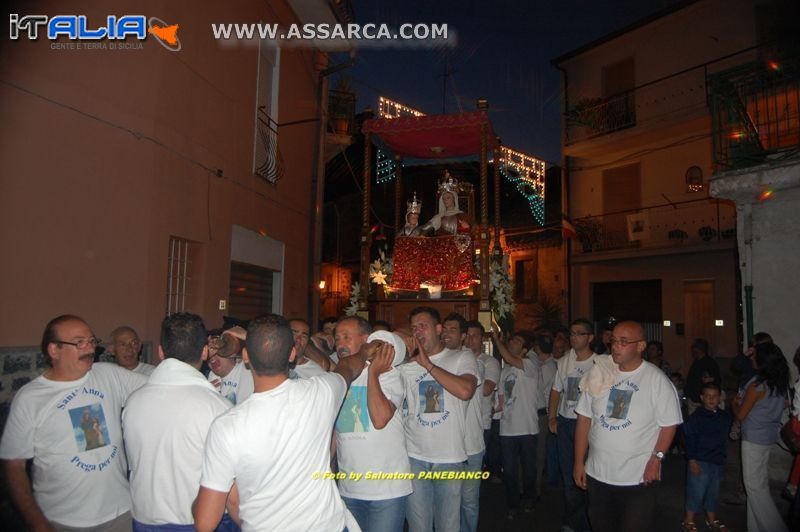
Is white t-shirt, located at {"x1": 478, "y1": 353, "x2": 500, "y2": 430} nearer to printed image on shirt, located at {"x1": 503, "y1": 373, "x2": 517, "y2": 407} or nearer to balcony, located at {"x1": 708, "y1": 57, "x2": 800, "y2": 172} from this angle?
printed image on shirt, located at {"x1": 503, "y1": 373, "x2": 517, "y2": 407}

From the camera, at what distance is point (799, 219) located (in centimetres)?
707

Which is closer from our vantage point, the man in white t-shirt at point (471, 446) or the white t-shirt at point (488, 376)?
the man in white t-shirt at point (471, 446)

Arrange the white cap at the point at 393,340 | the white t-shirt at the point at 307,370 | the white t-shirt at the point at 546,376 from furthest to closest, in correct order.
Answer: the white t-shirt at the point at 546,376
the white t-shirt at the point at 307,370
the white cap at the point at 393,340

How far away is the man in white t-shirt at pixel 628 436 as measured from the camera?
4.20 m

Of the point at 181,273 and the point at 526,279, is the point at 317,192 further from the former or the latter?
the point at 526,279

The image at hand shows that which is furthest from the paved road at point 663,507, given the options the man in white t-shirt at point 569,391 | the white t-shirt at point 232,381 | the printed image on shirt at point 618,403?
the white t-shirt at point 232,381

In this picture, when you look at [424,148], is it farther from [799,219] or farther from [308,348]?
[308,348]

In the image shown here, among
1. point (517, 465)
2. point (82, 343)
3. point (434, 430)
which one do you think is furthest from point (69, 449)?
point (517, 465)

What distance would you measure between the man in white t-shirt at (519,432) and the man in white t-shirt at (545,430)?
1.48ft

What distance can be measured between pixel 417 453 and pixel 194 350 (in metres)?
2.05

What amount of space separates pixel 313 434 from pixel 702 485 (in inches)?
191

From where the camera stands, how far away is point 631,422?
167 inches

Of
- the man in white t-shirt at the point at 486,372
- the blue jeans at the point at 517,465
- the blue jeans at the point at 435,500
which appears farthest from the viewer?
the blue jeans at the point at 517,465

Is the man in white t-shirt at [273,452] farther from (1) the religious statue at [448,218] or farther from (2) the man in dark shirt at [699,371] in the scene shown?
(2) the man in dark shirt at [699,371]
